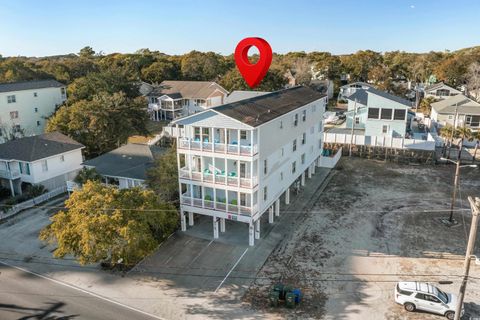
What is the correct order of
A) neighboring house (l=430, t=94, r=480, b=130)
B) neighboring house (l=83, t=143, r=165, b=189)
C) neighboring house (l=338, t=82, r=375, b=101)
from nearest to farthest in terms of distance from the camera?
neighboring house (l=83, t=143, r=165, b=189) < neighboring house (l=430, t=94, r=480, b=130) < neighboring house (l=338, t=82, r=375, b=101)

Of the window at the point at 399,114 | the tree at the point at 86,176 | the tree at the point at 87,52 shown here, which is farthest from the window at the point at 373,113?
the tree at the point at 87,52

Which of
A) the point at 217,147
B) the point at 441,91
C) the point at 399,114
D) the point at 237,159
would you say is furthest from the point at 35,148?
the point at 441,91

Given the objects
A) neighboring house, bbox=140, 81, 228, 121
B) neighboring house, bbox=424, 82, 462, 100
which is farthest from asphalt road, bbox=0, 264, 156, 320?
neighboring house, bbox=424, 82, 462, 100

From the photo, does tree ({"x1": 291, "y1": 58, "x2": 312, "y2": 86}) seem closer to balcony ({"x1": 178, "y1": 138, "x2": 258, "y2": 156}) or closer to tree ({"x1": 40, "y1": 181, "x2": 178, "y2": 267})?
balcony ({"x1": 178, "y1": 138, "x2": 258, "y2": 156})

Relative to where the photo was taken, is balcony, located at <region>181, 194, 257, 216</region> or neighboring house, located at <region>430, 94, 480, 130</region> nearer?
balcony, located at <region>181, 194, 257, 216</region>

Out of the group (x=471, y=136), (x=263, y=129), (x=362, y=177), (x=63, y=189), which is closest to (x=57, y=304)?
(x=263, y=129)
